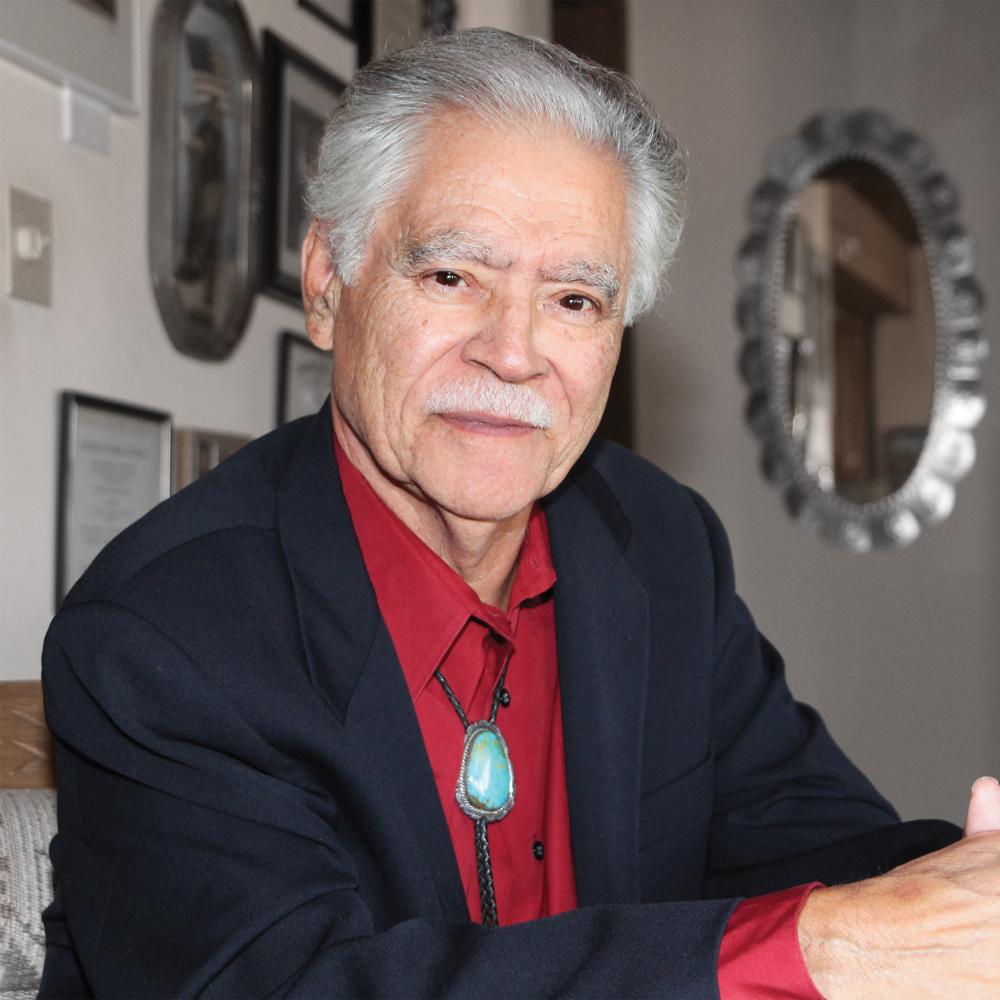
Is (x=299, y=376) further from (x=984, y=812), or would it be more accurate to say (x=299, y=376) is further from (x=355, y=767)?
(x=984, y=812)

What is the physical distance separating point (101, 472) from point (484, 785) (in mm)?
950

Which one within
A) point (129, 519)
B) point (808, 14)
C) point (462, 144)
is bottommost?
point (129, 519)

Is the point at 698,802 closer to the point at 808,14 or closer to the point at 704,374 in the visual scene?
the point at 704,374

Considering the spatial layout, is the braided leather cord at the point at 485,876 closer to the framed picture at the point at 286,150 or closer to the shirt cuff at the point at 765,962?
the shirt cuff at the point at 765,962

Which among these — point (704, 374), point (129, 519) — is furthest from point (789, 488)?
point (129, 519)

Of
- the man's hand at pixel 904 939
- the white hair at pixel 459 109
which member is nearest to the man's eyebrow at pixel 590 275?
the white hair at pixel 459 109

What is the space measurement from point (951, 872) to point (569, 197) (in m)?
0.72

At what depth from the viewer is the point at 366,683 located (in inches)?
50.4

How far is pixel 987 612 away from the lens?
399cm

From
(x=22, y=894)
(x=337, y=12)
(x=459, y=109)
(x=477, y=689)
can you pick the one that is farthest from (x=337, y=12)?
(x=22, y=894)

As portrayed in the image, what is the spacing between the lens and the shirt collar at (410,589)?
142 cm

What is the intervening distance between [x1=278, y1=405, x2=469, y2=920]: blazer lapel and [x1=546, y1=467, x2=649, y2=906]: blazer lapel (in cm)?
18

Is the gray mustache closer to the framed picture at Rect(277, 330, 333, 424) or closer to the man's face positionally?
the man's face

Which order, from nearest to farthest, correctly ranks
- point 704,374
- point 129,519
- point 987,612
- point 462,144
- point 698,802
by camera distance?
point 462,144 < point 698,802 < point 129,519 < point 987,612 < point 704,374
